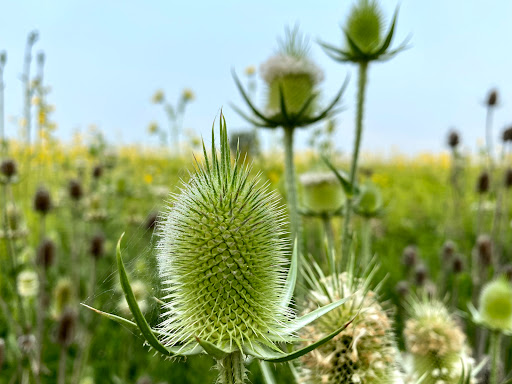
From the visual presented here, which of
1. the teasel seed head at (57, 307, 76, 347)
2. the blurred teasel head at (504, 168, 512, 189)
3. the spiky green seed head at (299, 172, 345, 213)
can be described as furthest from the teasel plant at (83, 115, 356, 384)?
the blurred teasel head at (504, 168, 512, 189)

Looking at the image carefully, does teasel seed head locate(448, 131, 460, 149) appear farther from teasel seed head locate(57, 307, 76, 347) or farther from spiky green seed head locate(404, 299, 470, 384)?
teasel seed head locate(57, 307, 76, 347)

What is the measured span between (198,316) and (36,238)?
274 inches

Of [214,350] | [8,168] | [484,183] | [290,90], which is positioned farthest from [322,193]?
[214,350]

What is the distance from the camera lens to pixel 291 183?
8.32 feet

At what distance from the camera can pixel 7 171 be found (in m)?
3.65

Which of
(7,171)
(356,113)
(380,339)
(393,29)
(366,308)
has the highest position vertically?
(393,29)

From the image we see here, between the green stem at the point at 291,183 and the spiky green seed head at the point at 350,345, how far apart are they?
59cm

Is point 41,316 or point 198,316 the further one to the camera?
point 41,316

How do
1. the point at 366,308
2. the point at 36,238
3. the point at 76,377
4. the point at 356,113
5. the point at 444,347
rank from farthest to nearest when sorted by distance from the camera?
the point at 36,238
the point at 76,377
the point at 356,113
the point at 444,347
the point at 366,308

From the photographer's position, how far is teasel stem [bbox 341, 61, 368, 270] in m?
2.32

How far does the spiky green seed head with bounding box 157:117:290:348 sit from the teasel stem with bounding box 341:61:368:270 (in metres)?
0.80

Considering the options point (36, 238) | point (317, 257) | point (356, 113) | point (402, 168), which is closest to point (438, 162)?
point (402, 168)

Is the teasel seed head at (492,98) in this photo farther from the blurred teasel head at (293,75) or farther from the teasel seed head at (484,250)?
the blurred teasel head at (293,75)

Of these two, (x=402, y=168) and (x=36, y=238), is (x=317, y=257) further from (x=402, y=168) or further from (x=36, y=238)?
(x=402, y=168)
